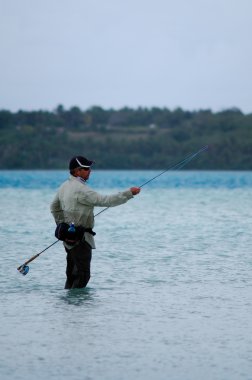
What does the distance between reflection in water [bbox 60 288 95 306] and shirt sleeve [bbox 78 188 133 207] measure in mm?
925

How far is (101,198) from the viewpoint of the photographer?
9117 mm

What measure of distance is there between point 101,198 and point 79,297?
46.1 inches

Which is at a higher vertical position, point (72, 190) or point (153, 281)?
point (72, 190)

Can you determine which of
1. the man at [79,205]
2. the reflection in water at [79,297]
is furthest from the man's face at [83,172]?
the reflection in water at [79,297]

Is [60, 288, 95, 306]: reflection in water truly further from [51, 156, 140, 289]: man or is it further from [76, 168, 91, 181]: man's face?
[76, 168, 91, 181]: man's face

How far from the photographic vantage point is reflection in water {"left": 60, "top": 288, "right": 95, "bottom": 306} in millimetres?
9430

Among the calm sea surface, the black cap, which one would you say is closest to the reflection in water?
the calm sea surface

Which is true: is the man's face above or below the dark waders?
above

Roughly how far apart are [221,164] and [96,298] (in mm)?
164160

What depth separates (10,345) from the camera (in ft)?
24.3

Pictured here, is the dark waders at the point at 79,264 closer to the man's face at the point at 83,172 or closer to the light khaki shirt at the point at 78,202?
the light khaki shirt at the point at 78,202

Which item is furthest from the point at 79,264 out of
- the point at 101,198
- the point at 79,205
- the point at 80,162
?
the point at 80,162

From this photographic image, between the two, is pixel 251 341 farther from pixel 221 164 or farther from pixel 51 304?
pixel 221 164

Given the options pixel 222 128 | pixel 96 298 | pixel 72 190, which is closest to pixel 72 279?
pixel 96 298
